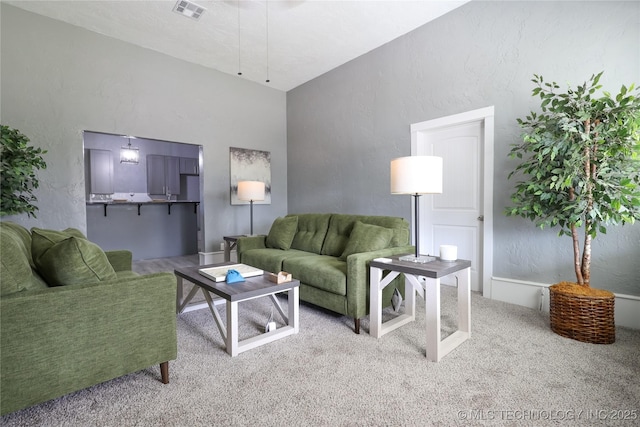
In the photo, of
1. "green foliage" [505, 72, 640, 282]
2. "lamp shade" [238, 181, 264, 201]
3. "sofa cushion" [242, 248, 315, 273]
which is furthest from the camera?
"lamp shade" [238, 181, 264, 201]

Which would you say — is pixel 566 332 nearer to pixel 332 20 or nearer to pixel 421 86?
Answer: pixel 421 86

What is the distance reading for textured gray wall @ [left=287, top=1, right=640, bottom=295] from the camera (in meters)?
2.55

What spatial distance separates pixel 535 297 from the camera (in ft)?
9.64

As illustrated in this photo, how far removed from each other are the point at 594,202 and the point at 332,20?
124 inches

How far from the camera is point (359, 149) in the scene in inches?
176

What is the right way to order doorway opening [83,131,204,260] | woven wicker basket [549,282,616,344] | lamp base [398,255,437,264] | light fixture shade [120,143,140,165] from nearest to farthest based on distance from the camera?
1. woven wicker basket [549,282,616,344]
2. lamp base [398,255,437,264]
3. doorway opening [83,131,204,260]
4. light fixture shade [120,143,140,165]

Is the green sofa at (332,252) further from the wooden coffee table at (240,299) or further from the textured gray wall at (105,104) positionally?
the textured gray wall at (105,104)

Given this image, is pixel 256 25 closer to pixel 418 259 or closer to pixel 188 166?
pixel 418 259

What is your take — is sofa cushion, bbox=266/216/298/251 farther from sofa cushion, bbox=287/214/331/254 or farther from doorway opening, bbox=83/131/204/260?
doorway opening, bbox=83/131/204/260

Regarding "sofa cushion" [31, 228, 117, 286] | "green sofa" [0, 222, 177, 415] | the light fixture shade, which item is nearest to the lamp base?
"green sofa" [0, 222, 177, 415]

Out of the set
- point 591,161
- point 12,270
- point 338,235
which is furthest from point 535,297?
point 12,270

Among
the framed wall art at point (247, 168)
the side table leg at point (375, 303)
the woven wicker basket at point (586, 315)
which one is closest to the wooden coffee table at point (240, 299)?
the side table leg at point (375, 303)

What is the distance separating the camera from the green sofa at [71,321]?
129 centimetres

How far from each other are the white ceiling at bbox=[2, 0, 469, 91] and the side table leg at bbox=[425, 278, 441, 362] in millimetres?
3023
